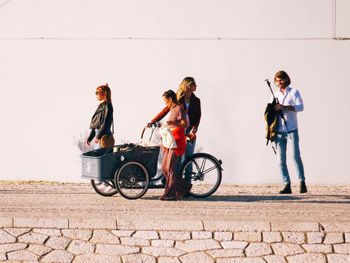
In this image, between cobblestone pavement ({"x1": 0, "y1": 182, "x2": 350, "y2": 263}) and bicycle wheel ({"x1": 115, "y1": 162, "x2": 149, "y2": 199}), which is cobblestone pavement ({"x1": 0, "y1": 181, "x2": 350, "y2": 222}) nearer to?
cobblestone pavement ({"x1": 0, "y1": 182, "x2": 350, "y2": 263})

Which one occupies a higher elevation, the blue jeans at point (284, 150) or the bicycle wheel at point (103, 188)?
the blue jeans at point (284, 150)

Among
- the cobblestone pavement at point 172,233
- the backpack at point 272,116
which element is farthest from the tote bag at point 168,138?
the backpack at point 272,116

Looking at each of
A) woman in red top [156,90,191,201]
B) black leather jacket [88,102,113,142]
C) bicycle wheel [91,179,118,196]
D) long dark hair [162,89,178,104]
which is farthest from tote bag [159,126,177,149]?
bicycle wheel [91,179,118,196]

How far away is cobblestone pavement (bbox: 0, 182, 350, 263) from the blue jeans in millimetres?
1199

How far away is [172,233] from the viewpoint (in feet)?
21.7

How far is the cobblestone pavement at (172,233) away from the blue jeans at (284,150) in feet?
3.94

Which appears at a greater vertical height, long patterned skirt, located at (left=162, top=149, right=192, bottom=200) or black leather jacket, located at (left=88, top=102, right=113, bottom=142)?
black leather jacket, located at (left=88, top=102, right=113, bottom=142)

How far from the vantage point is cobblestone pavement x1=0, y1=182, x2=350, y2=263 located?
620 centimetres

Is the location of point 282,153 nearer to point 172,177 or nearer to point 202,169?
point 202,169

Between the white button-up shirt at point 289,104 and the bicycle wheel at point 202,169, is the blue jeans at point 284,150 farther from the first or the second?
the bicycle wheel at point 202,169

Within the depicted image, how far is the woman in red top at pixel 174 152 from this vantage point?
26.8 ft

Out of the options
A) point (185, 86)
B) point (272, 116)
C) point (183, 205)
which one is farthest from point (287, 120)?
point (183, 205)

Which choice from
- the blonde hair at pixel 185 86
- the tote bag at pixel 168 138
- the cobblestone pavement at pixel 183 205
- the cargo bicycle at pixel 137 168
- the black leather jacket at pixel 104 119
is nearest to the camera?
the cobblestone pavement at pixel 183 205

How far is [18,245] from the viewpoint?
631cm
